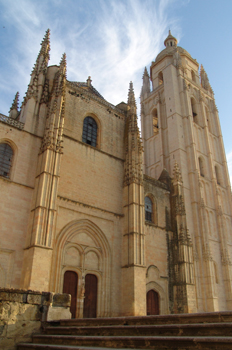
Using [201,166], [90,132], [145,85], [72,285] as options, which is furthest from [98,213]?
[145,85]

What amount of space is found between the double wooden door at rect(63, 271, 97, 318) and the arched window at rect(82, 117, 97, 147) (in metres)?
7.84

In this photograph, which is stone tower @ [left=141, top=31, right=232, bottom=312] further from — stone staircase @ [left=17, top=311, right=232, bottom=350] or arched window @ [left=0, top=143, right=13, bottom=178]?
stone staircase @ [left=17, top=311, right=232, bottom=350]

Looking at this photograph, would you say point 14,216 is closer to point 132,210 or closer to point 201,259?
point 132,210

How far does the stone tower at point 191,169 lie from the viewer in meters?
20.5

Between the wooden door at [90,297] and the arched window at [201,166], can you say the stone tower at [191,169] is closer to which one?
the arched window at [201,166]

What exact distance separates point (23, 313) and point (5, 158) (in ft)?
30.5

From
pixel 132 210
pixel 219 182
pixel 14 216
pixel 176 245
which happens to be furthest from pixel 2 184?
pixel 219 182

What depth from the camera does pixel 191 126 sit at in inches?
1097

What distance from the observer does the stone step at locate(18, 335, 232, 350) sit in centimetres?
396

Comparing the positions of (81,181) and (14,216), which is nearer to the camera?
(14,216)

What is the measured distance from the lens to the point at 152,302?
17.6m

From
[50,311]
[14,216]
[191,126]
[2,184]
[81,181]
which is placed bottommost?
[50,311]

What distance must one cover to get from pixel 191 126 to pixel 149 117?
608 cm

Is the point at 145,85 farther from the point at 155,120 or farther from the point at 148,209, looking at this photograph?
the point at 148,209
